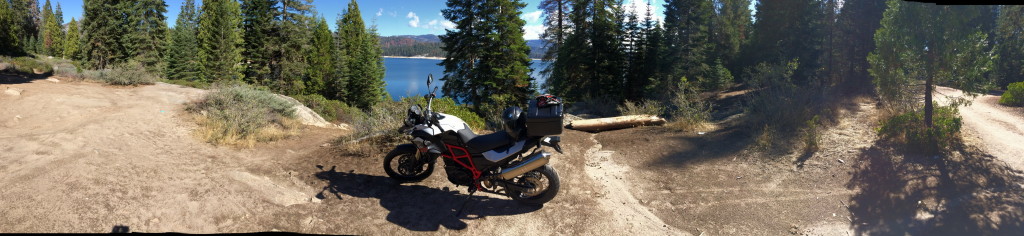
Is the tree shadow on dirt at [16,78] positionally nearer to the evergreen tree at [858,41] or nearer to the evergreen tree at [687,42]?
the evergreen tree at [687,42]

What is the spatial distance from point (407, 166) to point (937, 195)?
6530mm

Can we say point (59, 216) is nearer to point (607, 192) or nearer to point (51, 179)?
point (51, 179)

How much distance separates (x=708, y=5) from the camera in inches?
1059

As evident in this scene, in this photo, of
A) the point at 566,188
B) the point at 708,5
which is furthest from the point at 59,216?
the point at 708,5

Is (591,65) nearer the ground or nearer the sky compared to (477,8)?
nearer the ground

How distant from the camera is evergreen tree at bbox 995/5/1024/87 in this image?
23250 mm

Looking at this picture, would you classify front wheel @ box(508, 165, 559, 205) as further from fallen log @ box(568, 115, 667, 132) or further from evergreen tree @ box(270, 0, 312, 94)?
evergreen tree @ box(270, 0, 312, 94)

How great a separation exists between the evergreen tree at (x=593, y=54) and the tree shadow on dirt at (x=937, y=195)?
18.5m

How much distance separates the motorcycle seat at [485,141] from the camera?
468 centimetres

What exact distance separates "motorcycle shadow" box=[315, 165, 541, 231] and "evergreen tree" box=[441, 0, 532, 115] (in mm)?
15023

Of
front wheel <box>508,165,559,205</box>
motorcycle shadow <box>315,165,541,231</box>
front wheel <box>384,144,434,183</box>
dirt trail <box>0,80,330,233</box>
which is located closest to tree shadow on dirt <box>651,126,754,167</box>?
front wheel <box>508,165,559,205</box>

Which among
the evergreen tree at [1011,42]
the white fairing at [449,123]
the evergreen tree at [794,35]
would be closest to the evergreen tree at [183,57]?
the white fairing at [449,123]

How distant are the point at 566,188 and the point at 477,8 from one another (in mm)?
17770

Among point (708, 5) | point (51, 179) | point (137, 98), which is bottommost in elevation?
point (51, 179)
